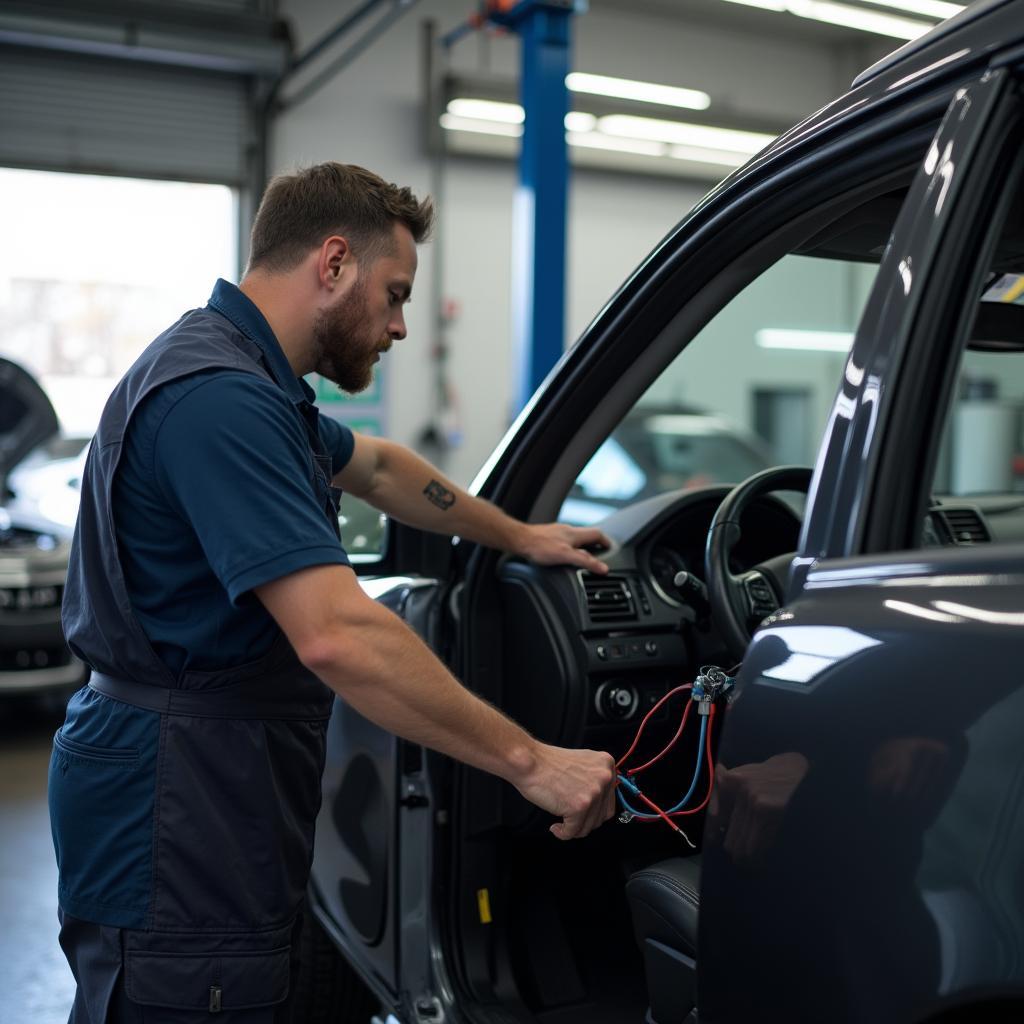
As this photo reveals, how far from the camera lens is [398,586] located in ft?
7.12

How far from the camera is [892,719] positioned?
3.44 ft

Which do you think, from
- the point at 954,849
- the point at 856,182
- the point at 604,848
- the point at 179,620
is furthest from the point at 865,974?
the point at 604,848

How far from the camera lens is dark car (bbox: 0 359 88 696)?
5.54 metres

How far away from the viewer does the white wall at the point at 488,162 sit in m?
10.9

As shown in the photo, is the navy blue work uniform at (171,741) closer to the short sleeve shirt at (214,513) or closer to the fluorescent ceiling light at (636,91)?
the short sleeve shirt at (214,513)

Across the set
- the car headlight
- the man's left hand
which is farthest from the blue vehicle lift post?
the man's left hand

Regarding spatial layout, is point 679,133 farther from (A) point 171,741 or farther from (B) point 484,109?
(A) point 171,741

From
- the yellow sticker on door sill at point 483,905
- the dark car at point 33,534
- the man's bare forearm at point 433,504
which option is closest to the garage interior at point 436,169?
the dark car at point 33,534

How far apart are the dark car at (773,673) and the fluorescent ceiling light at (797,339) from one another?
1061 centimetres

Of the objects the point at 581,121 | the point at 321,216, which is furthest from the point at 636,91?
the point at 321,216

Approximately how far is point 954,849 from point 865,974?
0.56 ft

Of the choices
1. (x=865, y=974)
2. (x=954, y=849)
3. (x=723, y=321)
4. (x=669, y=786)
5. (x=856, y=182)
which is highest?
(x=723, y=321)

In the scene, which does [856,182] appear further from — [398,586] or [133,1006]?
[133,1006]

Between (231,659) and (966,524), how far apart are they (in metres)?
1.52
